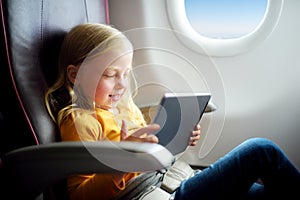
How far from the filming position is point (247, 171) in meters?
0.91

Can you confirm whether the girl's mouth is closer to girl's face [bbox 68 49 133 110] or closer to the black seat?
girl's face [bbox 68 49 133 110]

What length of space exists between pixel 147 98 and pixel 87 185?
2.11 ft

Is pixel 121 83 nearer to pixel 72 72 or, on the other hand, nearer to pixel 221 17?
pixel 72 72

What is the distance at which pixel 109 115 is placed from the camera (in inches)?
37.9

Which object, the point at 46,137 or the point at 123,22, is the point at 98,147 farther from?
the point at 123,22

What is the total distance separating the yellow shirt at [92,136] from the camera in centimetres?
78

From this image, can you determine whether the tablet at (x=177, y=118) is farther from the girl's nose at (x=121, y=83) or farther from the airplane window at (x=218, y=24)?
the airplane window at (x=218, y=24)

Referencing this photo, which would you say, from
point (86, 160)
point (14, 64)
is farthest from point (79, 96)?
point (86, 160)

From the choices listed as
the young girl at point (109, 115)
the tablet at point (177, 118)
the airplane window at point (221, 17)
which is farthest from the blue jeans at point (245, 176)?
the airplane window at point (221, 17)

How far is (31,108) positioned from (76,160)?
20cm

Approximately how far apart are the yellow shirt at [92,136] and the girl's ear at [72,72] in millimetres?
88

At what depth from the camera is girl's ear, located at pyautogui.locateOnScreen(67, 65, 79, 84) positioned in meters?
0.89

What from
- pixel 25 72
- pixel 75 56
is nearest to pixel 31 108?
pixel 25 72

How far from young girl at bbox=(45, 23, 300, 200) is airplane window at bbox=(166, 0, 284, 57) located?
0.46 metres
